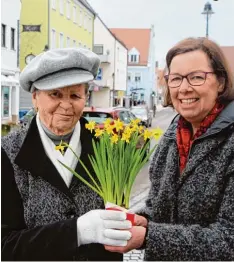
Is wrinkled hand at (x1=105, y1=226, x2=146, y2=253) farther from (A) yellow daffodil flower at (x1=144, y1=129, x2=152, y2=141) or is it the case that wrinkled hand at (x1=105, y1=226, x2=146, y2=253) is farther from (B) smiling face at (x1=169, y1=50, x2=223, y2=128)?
(B) smiling face at (x1=169, y1=50, x2=223, y2=128)

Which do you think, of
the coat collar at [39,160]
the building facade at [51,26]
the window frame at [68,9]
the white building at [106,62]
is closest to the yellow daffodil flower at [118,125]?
the coat collar at [39,160]

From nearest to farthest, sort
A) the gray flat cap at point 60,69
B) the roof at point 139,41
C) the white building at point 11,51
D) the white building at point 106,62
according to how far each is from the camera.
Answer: the gray flat cap at point 60,69
the white building at point 11,51
the white building at point 106,62
the roof at point 139,41

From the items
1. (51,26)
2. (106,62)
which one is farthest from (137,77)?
(51,26)

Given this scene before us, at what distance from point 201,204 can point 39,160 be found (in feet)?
1.84

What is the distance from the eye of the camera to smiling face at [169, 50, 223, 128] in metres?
1.65

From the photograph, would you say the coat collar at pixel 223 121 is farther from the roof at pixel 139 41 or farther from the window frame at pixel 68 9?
the roof at pixel 139 41

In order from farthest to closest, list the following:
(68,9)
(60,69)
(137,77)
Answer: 1. (137,77)
2. (68,9)
3. (60,69)

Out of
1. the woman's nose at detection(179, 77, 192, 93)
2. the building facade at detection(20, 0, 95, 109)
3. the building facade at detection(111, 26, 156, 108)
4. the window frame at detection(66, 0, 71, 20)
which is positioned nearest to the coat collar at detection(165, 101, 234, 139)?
the woman's nose at detection(179, 77, 192, 93)

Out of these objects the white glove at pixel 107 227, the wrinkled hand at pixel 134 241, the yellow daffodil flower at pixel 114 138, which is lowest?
the wrinkled hand at pixel 134 241

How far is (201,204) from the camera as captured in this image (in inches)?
61.9

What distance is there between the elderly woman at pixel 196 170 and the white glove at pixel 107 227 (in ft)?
0.12

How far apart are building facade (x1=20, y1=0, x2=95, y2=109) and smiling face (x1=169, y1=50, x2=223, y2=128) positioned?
15.3 meters

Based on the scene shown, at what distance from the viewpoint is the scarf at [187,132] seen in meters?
1.67

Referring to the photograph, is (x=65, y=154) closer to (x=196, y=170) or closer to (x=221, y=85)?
(x=196, y=170)
